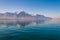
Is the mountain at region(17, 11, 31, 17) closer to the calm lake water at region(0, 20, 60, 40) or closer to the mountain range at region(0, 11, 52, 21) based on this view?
the mountain range at region(0, 11, 52, 21)

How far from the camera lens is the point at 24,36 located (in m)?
2.90

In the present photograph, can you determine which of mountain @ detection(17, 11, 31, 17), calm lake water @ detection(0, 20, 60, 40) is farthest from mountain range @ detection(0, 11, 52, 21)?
calm lake water @ detection(0, 20, 60, 40)

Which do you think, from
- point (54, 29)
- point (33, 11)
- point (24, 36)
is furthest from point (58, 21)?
point (24, 36)

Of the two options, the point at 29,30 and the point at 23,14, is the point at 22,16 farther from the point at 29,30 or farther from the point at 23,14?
the point at 29,30

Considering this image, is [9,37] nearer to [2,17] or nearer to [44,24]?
[2,17]

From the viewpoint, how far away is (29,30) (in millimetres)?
2969

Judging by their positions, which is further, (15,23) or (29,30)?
(15,23)

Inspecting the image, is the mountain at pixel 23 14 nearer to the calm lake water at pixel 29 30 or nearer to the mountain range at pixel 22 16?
the mountain range at pixel 22 16

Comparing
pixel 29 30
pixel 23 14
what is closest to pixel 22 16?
pixel 23 14

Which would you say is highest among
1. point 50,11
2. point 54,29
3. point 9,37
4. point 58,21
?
point 50,11

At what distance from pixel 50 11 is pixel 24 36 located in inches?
40.6

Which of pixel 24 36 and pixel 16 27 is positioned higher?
pixel 16 27

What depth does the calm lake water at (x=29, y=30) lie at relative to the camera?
2.87 m

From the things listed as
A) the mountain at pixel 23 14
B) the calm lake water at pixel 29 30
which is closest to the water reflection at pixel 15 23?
the calm lake water at pixel 29 30
